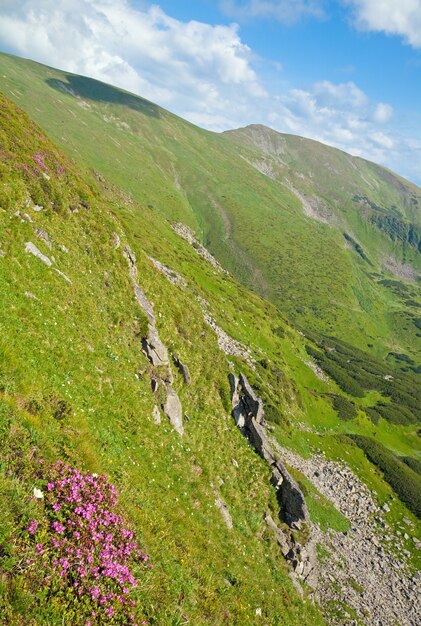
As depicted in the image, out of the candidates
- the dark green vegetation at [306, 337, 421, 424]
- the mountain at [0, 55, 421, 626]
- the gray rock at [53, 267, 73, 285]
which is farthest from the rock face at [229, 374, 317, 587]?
the dark green vegetation at [306, 337, 421, 424]

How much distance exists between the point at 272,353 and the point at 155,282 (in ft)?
143

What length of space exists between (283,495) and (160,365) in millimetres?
14865

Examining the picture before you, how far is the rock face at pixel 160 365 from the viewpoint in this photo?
22766 millimetres

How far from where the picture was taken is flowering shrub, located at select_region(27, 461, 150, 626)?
7738mm

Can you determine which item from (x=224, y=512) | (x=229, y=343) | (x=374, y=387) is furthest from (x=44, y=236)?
(x=374, y=387)

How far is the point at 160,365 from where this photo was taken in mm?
25156

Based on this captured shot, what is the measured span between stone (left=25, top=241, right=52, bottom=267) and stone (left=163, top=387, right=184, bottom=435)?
11238 mm

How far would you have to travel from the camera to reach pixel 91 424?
48.8 feet

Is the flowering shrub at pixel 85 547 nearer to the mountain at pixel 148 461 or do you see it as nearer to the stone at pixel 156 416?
the mountain at pixel 148 461

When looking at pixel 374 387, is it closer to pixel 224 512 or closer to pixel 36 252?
pixel 224 512

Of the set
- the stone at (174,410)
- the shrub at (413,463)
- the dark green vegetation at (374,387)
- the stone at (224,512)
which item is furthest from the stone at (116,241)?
the shrub at (413,463)

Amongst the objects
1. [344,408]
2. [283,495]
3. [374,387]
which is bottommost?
[374,387]

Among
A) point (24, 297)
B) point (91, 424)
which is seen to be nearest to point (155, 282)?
point (24, 297)

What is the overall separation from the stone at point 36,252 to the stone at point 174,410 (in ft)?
36.9
